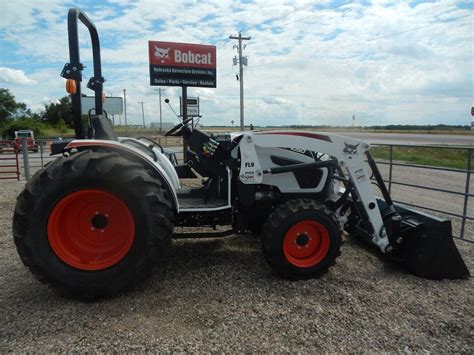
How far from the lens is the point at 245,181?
11.6ft

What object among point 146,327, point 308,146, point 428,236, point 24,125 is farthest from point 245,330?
point 24,125

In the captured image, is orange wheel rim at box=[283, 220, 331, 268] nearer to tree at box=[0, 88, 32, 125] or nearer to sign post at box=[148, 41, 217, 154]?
sign post at box=[148, 41, 217, 154]

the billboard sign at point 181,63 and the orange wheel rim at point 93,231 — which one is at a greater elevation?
the billboard sign at point 181,63

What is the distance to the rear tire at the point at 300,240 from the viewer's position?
3346 mm

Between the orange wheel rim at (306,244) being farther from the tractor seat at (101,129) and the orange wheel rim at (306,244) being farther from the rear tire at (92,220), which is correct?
the tractor seat at (101,129)

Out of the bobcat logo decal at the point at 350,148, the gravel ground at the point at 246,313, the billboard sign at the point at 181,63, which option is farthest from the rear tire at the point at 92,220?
the billboard sign at the point at 181,63

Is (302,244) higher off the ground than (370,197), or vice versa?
(370,197)

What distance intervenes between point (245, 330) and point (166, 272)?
125cm

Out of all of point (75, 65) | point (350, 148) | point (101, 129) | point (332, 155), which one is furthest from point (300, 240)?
point (75, 65)

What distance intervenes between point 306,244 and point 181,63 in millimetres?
9557

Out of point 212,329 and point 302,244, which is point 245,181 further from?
point 212,329

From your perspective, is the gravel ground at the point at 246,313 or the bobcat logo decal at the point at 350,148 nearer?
the gravel ground at the point at 246,313

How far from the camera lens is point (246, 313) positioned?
2.90 meters

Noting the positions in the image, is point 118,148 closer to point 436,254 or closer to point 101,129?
point 101,129
